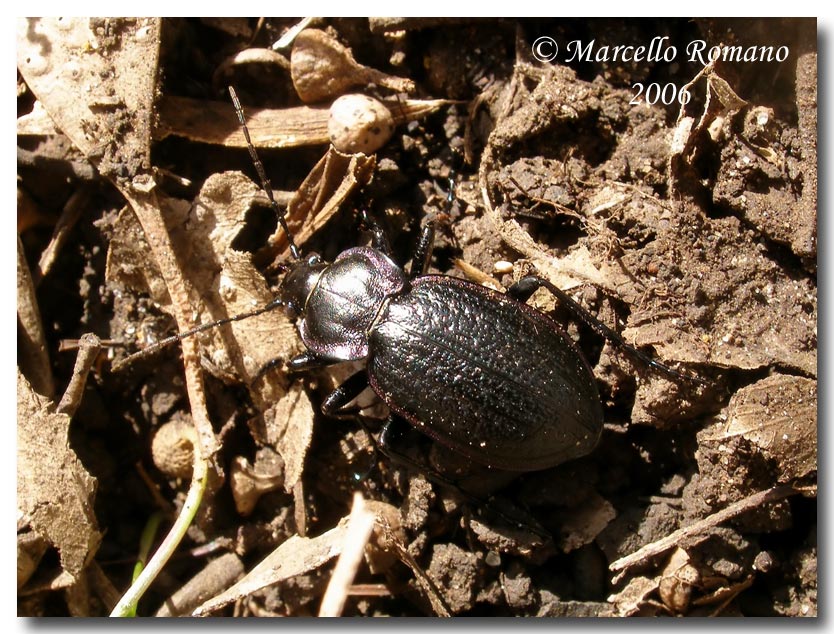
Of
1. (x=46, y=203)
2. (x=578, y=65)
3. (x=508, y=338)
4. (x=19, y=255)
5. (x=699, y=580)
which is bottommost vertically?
(x=699, y=580)

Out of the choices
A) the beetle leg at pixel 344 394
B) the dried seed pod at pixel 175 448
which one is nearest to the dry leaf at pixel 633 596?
the beetle leg at pixel 344 394

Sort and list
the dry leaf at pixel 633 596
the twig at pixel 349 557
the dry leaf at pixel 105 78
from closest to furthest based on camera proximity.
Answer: the twig at pixel 349 557 → the dry leaf at pixel 633 596 → the dry leaf at pixel 105 78

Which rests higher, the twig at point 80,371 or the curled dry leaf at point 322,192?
the curled dry leaf at point 322,192

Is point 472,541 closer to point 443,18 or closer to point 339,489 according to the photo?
point 339,489

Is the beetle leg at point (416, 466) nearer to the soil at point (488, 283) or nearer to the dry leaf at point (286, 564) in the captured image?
the soil at point (488, 283)

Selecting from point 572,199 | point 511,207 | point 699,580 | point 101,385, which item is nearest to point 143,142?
point 101,385

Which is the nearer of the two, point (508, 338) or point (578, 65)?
point (508, 338)

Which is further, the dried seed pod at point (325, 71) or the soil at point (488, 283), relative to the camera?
the dried seed pod at point (325, 71)
